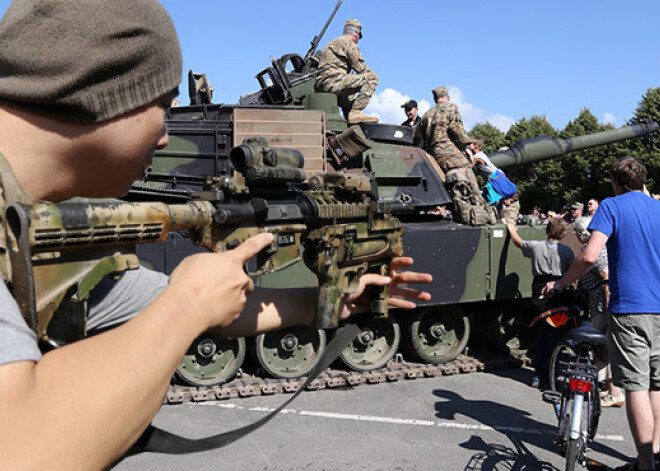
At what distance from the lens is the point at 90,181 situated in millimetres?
1357

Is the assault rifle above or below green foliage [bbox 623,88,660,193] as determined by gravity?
below

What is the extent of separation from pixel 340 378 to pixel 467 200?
2.96 meters

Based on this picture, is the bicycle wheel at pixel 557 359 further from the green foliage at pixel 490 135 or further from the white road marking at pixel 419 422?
the green foliage at pixel 490 135

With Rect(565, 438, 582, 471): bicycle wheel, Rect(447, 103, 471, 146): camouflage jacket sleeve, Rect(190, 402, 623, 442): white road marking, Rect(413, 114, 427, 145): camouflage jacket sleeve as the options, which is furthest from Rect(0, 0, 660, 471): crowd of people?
Rect(413, 114, 427, 145): camouflage jacket sleeve

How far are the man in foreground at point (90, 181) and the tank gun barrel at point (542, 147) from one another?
9438mm

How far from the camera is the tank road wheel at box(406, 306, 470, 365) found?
26.9ft

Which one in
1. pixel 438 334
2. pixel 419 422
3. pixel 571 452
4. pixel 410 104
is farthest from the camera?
pixel 410 104

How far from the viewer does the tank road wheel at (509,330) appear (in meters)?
8.87

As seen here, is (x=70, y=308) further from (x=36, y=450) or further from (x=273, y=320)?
(x=273, y=320)

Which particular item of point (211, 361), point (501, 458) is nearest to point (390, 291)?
point (501, 458)

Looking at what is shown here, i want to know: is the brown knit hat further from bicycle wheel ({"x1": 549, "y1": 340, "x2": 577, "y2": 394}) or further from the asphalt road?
bicycle wheel ({"x1": 549, "y1": 340, "x2": 577, "y2": 394})

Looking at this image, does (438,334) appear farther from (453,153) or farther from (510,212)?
(453,153)

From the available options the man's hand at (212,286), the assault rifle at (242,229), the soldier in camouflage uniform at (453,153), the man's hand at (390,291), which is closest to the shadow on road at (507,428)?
the soldier in camouflage uniform at (453,153)

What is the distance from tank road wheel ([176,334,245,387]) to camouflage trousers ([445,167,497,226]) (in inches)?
132
